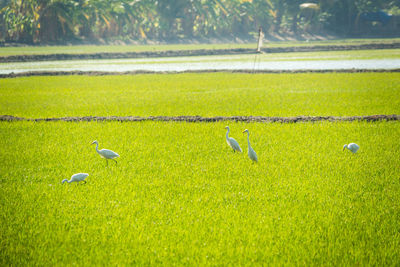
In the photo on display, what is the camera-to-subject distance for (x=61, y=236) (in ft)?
21.6

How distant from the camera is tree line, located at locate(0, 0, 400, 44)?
2808 inches

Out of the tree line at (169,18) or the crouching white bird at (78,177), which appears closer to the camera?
the crouching white bird at (78,177)

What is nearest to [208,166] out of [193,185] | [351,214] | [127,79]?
[193,185]

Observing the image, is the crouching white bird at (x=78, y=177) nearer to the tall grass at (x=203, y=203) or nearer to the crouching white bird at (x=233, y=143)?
the tall grass at (x=203, y=203)

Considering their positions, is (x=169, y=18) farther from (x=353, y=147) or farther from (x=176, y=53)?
(x=353, y=147)

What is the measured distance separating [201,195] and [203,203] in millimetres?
395

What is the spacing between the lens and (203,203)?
7.76 meters

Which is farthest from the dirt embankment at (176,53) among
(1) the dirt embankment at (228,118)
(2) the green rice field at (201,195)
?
(2) the green rice field at (201,195)


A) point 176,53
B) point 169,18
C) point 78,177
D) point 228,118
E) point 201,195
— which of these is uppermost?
point 78,177

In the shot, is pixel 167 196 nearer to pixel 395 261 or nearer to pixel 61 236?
pixel 61 236

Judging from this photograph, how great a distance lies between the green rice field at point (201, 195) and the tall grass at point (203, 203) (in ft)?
0.08

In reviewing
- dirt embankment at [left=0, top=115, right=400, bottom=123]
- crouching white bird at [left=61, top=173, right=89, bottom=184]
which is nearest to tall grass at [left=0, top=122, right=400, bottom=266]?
crouching white bird at [left=61, top=173, right=89, bottom=184]

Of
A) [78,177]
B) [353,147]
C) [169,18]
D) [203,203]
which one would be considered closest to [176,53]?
[169,18]

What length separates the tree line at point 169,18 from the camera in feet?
234
